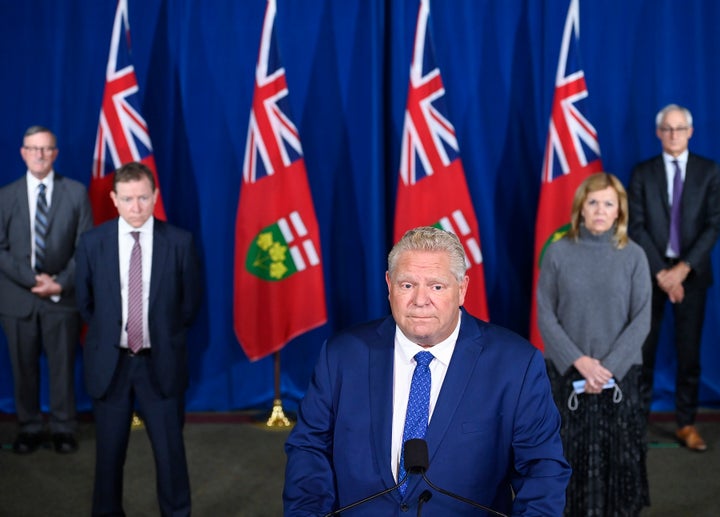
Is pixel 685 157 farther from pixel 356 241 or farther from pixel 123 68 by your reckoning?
pixel 123 68

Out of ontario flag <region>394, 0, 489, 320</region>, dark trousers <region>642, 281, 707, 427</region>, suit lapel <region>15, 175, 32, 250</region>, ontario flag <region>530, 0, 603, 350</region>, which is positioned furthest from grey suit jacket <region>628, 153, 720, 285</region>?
suit lapel <region>15, 175, 32, 250</region>

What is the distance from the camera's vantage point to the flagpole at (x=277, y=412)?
19.7 ft

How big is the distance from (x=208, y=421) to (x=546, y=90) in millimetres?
3064

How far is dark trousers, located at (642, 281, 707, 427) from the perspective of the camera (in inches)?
215

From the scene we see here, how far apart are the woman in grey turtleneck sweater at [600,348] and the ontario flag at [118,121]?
278cm

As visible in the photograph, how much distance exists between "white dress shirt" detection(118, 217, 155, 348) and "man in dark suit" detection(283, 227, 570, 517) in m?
1.86

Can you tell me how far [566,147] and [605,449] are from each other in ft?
7.36

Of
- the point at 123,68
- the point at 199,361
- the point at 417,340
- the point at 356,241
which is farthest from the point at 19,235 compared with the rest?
the point at 417,340

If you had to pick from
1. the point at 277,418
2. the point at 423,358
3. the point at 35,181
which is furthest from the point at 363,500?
the point at 277,418

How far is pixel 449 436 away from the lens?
2.31m

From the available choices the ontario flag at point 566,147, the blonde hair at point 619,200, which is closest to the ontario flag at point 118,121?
the ontario flag at point 566,147

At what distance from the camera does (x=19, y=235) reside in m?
5.37

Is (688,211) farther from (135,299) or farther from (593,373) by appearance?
(135,299)

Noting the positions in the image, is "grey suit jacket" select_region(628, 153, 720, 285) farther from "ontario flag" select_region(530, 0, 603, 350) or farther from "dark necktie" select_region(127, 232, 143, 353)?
"dark necktie" select_region(127, 232, 143, 353)
